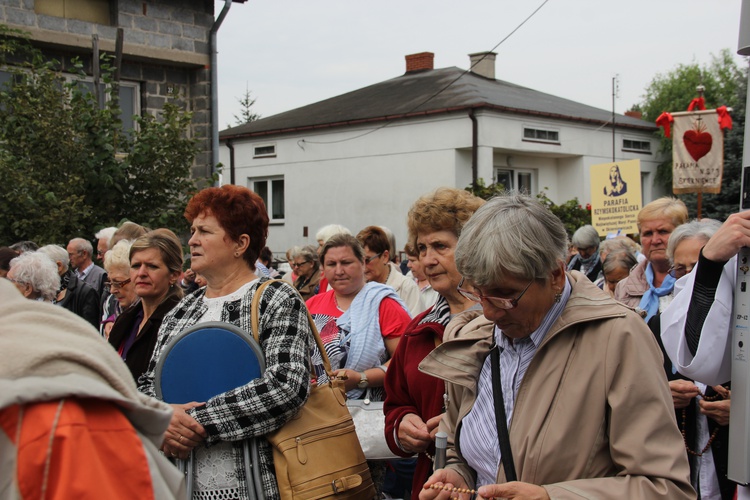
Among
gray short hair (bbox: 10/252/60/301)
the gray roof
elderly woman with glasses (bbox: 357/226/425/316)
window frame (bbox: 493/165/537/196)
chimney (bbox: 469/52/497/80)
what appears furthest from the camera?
chimney (bbox: 469/52/497/80)

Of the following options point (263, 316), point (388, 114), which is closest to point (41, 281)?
point (263, 316)

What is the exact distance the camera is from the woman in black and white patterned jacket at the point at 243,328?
10.5 feet

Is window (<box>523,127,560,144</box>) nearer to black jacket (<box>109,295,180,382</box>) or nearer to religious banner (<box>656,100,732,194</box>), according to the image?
religious banner (<box>656,100,732,194</box>)

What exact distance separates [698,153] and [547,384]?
28.5ft

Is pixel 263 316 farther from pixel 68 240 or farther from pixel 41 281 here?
pixel 68 240

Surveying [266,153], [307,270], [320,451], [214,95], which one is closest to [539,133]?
[266,153]

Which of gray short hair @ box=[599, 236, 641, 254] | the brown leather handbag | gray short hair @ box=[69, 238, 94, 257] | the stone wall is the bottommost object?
the brown leather handbag

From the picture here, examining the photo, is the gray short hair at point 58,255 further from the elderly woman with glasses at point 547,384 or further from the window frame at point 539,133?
the window frame at point 539,133

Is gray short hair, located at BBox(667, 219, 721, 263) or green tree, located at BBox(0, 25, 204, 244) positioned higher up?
green tree, located at BBox(0, 25, 204, 244)

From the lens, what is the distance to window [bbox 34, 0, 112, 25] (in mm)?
12688

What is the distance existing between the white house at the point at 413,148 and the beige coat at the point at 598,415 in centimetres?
1993

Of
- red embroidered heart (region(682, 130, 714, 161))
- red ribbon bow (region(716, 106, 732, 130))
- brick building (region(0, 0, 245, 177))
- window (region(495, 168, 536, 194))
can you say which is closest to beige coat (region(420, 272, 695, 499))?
red embroidered heart (region(682, 130, 714, 161))

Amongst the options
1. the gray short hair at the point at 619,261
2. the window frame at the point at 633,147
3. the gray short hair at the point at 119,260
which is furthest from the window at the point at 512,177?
the gray short hair at the point at 119,260

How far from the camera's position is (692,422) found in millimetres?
3637
